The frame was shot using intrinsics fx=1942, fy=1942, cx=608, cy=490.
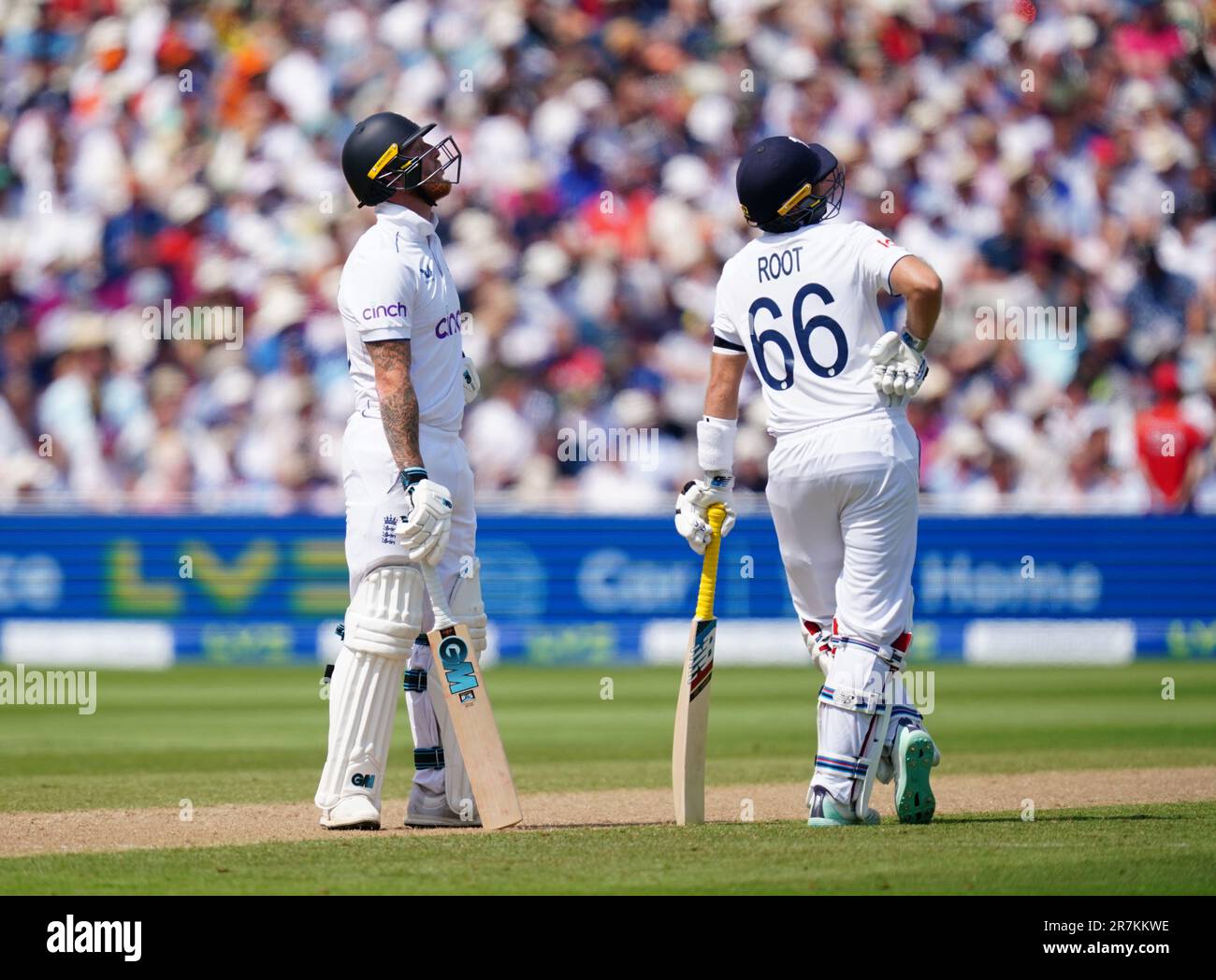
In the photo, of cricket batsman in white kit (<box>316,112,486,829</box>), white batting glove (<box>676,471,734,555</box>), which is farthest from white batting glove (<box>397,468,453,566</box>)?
white batting glove (<box>676,471,734,555</box>)

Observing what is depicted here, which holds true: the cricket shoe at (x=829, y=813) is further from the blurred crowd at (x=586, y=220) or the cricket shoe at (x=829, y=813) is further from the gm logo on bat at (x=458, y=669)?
the blurred crowd at (x=586, y=220)

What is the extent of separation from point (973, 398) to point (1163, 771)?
781 cm

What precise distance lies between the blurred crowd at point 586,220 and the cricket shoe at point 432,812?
8.68 meters

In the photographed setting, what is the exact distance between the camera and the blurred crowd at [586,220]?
55.0ft

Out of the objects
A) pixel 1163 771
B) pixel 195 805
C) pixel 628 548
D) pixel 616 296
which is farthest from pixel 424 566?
pixel 616 296

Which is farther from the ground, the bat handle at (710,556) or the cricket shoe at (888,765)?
the bat handle at (710,556)

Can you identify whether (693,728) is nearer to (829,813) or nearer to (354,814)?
(829,813)

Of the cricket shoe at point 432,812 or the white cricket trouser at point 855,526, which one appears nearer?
the white cricket trouser at point 855,526

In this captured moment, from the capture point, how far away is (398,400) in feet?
22.7

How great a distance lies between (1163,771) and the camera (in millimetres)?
9562

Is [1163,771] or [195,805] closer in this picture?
[195,805]

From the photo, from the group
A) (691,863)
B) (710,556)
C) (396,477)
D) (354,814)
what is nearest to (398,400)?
(396,477)
